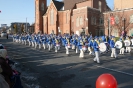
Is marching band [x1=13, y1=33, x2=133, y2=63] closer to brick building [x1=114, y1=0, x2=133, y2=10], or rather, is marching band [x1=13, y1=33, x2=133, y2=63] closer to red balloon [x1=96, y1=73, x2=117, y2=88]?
red balloon [x1=96, y1=73, x2=117, y2=88]

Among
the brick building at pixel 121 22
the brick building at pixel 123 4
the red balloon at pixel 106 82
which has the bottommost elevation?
the red balloon at pixel 106 82

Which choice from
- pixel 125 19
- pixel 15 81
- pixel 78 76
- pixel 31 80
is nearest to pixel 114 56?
pixel 78 76

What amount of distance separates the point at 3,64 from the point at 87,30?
146 ft

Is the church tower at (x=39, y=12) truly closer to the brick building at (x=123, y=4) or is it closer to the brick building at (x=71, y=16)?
the brick building at (x=71, y=16)

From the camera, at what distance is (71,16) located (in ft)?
189

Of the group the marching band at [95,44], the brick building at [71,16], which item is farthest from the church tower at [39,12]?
the marching band at [95,44]

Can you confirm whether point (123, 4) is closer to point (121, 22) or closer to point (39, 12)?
point (121, 22)

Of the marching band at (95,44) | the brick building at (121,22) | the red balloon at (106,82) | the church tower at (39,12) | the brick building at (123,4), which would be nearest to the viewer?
the red balloon at (106,82)

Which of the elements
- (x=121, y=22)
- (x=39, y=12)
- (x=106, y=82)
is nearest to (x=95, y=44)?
(x=106, y=82)

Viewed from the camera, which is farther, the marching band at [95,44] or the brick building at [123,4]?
the brick building at [123,4]

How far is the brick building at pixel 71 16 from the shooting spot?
49.2 metres

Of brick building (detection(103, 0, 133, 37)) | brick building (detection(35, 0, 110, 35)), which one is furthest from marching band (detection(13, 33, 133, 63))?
brick building (detection(35, 0, 110, 35))

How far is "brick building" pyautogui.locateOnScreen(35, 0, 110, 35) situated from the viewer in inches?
1938

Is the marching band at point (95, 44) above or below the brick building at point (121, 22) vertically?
below
